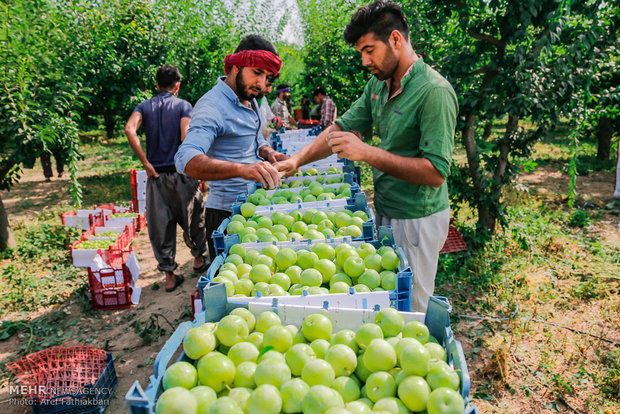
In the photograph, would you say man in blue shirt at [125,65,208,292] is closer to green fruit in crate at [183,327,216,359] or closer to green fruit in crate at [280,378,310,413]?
green fruit in crate at [183,327,216,359]

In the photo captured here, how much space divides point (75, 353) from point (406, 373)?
324 cm

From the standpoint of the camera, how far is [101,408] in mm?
3143

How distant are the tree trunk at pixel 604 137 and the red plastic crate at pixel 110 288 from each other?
38.2 feet

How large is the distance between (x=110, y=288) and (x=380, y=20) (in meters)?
4.26

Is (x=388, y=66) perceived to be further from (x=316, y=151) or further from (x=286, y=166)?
(x=286, y=166)

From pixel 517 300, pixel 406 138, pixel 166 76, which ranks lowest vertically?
pixel 517 300

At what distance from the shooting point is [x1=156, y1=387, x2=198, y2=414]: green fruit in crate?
118cm

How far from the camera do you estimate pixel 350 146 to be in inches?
101

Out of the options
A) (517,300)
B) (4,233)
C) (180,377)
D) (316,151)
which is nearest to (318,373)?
(180,377)

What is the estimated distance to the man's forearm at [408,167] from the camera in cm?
242

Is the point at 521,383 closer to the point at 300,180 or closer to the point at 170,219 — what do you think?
the point at 300,180

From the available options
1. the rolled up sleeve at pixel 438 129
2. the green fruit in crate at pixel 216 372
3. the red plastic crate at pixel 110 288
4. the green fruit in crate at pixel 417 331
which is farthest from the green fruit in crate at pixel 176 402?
the red plastic crate at pixel 110 288

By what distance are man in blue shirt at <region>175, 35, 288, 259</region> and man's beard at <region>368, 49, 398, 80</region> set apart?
0.84 metres

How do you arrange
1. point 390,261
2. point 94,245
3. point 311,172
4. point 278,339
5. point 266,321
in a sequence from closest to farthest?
point 278,339 < point 266,321 < point 390,261 < point 311,172 < point 94,245
